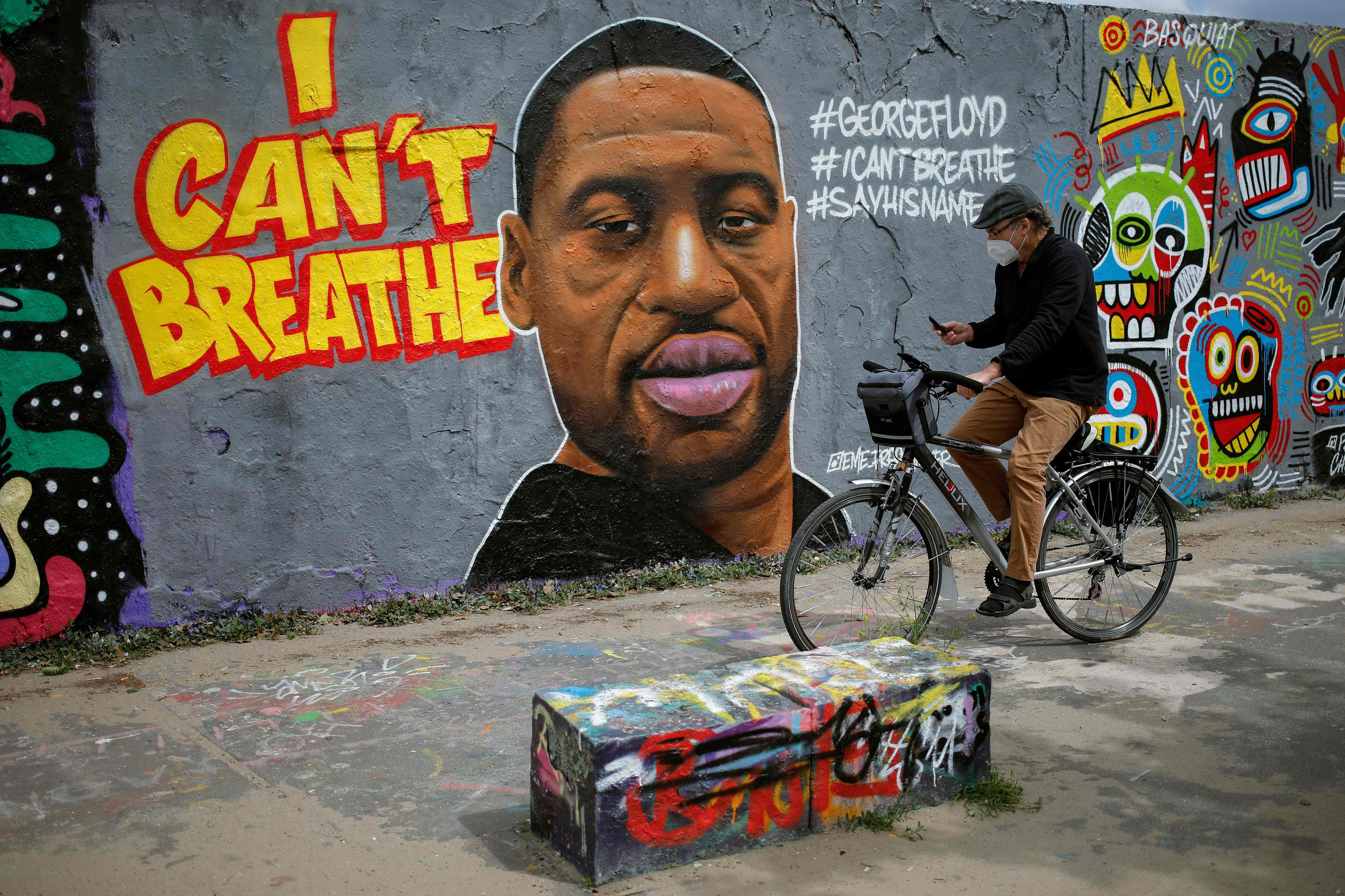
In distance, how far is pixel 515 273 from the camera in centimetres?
583

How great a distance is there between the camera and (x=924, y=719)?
3.34 metres

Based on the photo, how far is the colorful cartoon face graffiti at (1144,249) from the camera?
298 inches

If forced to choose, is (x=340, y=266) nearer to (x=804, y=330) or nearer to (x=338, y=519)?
(x=338, y=519)

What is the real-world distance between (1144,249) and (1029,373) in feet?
11.3

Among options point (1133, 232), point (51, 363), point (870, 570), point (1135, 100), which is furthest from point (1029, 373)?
point (51, 363)

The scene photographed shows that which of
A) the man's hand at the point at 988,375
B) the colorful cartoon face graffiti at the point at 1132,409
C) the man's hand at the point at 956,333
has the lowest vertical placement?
the colorful cartoon face graffiti at the point at 1132,409

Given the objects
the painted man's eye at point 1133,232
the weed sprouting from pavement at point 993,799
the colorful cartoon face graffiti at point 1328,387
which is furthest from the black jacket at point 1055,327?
Answer: the colorful cartoon face graffiti at point 1328,387

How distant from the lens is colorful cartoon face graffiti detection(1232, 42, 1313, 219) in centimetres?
805

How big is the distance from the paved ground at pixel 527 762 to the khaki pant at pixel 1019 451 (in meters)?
0.55

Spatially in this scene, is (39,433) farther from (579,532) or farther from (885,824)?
(885,824)

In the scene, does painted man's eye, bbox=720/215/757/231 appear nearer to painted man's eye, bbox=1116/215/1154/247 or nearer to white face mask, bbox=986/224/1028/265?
white face mask, bbox=986/224/1028/265

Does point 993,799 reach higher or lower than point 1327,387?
lower

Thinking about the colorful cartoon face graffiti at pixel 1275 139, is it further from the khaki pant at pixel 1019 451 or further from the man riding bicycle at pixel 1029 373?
the khaki pant at pixel 1019 451

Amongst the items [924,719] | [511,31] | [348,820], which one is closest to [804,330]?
[511,31]
